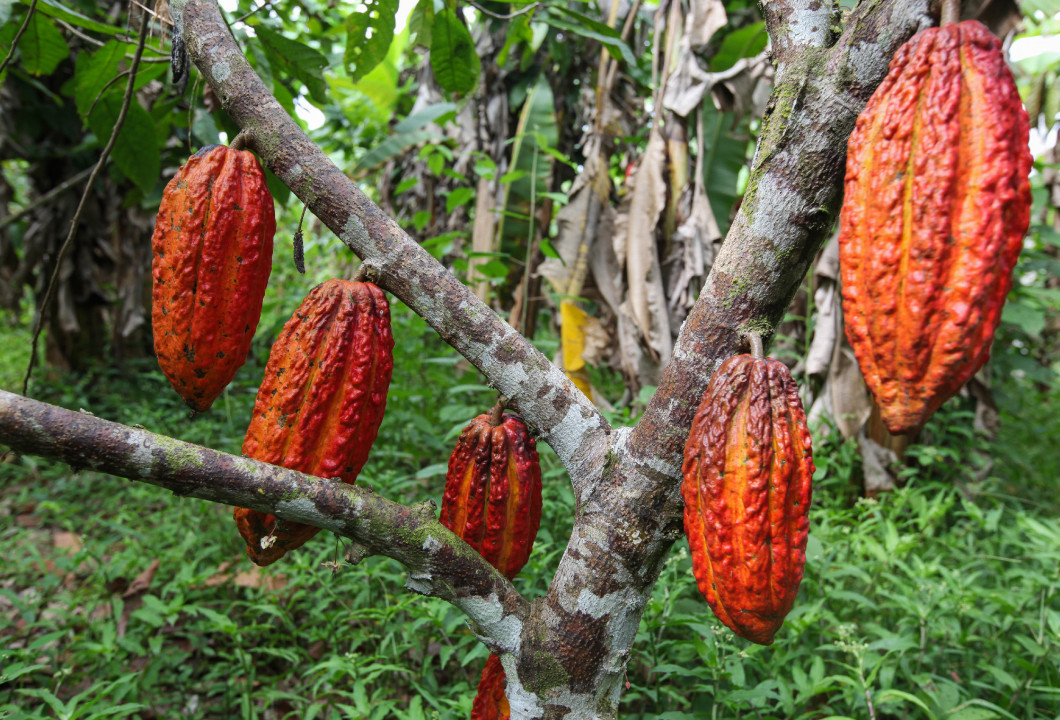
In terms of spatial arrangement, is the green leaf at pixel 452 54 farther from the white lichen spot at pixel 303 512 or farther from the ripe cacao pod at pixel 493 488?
the white lichen spot at pixel 303 512

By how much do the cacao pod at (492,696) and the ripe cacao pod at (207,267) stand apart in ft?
2.07

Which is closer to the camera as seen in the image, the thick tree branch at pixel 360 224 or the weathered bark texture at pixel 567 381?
the weathered bark texture at pixel 567 381

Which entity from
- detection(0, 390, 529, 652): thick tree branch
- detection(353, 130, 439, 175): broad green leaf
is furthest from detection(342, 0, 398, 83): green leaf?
detection(353, 130, 439, 175): broad green leaf

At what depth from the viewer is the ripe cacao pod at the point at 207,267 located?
89 cm

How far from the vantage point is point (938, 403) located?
0.59m

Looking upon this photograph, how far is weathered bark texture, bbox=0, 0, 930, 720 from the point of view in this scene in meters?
0.81

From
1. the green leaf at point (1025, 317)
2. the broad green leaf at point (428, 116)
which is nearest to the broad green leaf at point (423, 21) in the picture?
the broad green leaf at point (428, 116)

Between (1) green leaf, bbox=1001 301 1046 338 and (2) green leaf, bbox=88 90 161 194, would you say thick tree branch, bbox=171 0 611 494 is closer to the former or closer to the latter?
(2) green leaf, bbox=88 90 161 194

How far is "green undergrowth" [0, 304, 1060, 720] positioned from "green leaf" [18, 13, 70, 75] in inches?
39.9

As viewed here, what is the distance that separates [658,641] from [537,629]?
0.68 metres

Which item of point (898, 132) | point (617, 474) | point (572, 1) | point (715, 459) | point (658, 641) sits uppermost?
point (572, 1)

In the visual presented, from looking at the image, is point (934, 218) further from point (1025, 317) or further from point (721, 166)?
point (1025, 317)

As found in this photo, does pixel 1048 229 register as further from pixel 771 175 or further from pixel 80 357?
pixel 80 357

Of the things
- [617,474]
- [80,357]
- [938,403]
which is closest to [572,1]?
[617,474]
